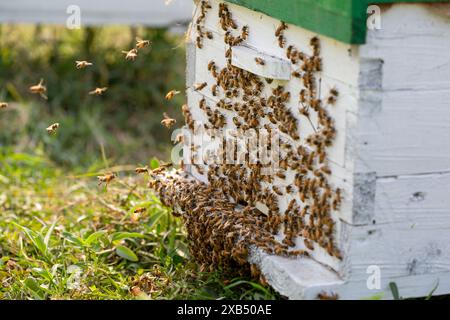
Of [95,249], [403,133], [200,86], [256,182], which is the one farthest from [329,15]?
[95,249]

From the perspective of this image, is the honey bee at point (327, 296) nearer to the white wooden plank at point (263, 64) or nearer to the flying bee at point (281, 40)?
the white wooden plank at point (263, 64)

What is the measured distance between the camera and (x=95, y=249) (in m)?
4.45

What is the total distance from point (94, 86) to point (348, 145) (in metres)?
5.27

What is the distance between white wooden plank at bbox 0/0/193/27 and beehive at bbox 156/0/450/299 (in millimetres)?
4217

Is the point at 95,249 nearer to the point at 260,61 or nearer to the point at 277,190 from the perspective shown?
the point at 277,190

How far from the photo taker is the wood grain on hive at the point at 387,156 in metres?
3.16

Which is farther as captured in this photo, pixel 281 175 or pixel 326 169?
pixel 281 175

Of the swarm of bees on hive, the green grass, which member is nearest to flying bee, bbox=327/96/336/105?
the swarm of bees on hive

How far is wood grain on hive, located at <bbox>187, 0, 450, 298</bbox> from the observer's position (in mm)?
3164

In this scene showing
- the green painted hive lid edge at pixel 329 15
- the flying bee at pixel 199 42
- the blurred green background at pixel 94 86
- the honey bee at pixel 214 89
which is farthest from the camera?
the blurred green background at pixel 94 86

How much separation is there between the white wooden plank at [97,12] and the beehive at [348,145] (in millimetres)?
4217

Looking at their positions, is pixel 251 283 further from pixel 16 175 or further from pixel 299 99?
pixel 16 175

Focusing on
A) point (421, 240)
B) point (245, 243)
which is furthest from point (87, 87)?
point (421, 240)

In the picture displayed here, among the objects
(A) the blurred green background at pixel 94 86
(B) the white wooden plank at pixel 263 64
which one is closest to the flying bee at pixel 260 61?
(B) the white wooden plank at pixel 263 64
